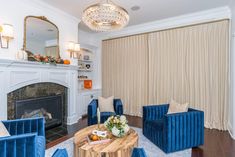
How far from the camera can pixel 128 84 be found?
18.2 ft

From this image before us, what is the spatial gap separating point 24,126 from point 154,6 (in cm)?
371

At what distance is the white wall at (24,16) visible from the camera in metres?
3.06

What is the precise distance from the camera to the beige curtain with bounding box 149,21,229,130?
3971 millimetres

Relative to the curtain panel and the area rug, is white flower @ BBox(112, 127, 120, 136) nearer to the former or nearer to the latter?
the area rug

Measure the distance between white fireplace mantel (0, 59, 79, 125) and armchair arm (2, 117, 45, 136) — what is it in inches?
33.4

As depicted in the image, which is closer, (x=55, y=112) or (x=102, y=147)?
(x=102, y=147)

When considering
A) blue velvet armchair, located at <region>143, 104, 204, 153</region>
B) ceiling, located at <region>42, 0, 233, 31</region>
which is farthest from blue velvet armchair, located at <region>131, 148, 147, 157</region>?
ceiling, located at <region>42, 0, 233, 31</region>

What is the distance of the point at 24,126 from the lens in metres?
2.34

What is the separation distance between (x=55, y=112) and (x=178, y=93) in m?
3.48

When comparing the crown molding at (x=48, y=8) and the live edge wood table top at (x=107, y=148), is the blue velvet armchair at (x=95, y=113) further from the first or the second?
the crown molding at (x=48, y=8)

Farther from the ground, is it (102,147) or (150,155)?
(102,147)

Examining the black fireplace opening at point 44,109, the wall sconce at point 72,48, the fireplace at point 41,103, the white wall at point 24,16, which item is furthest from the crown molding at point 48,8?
the black fireplace opening at point 44,109

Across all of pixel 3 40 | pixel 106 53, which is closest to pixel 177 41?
pixel 106 53

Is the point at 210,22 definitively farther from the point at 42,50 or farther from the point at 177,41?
the point at 42,50
